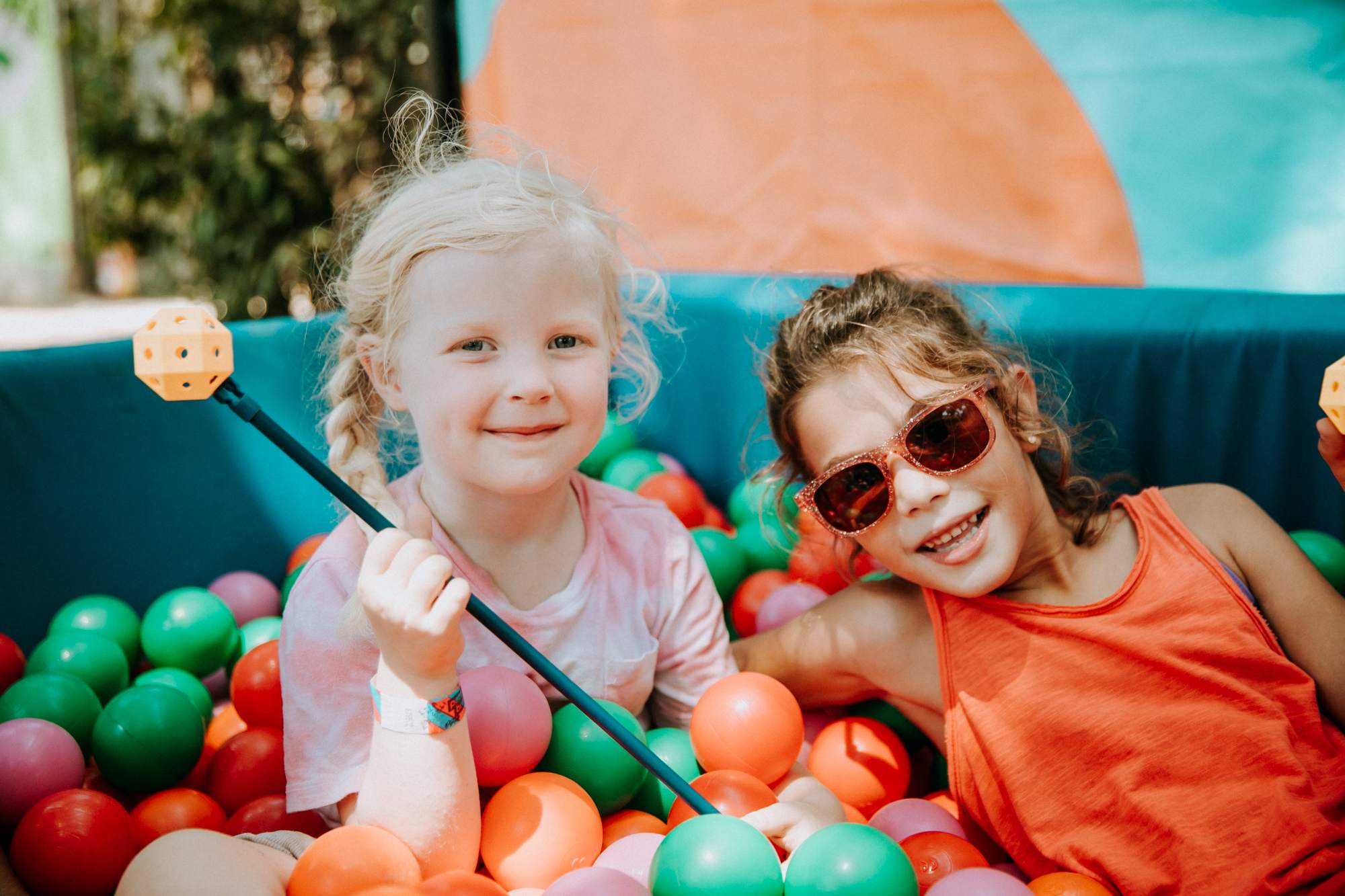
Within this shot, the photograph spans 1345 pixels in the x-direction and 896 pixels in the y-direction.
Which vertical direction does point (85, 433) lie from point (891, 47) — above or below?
below

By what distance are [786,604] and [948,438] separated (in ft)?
2.17

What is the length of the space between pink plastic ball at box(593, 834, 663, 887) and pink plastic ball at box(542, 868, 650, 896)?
111 millimetres

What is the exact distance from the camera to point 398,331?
1463mm

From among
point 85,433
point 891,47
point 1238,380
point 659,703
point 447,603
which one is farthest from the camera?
point 891,47

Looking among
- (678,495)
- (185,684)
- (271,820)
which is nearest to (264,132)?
(678,495)

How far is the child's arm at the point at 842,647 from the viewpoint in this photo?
1612mm

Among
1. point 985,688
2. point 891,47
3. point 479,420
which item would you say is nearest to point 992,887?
point 985,688

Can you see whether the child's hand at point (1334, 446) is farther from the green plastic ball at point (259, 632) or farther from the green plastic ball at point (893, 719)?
the green plastic ball at point (259, 632)

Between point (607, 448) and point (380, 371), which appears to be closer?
point (380, 371)

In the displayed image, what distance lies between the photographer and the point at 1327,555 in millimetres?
1822

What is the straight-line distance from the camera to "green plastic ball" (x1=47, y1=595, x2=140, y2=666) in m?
2.03

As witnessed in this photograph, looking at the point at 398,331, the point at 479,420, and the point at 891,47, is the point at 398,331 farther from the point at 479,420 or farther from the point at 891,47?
the point at 891,47

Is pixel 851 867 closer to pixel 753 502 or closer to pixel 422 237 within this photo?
pixel 422 237

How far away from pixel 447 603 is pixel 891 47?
210 cm
